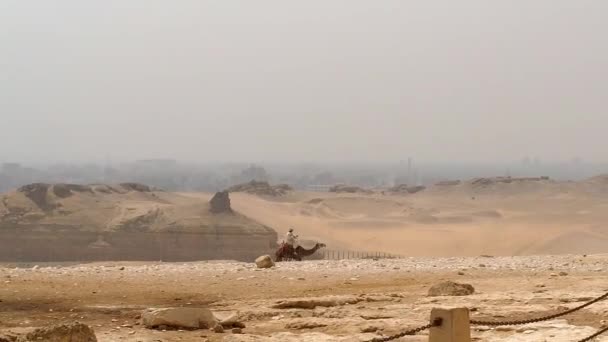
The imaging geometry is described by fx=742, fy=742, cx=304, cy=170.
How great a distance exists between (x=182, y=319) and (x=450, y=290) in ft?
14.5

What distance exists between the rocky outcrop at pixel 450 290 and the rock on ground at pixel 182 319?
12.4 feet

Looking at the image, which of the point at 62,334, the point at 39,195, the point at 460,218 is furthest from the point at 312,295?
the point at 460,218

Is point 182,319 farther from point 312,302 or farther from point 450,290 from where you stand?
point 450,290

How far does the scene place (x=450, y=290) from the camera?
11.6 m

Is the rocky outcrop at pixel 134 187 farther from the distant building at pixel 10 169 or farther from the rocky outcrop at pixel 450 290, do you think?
the distant building at pixel 10 169

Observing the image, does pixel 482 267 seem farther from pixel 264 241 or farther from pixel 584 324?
pixel 264 241

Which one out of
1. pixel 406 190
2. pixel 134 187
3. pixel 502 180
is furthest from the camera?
pixel 406 190

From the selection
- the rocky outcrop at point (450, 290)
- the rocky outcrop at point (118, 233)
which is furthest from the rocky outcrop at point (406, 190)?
the rocky outcrop at point (450, 290)

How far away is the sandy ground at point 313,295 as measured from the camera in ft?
30.5

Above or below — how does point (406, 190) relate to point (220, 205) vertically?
above

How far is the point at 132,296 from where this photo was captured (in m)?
12.3

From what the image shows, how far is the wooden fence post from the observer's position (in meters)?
6.09

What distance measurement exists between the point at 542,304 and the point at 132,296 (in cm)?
647

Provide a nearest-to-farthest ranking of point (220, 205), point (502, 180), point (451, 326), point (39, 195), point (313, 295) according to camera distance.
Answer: point (451, 326) < point (313, 295) < point (39, 195) < point (220, 205) < point (502, 180)
